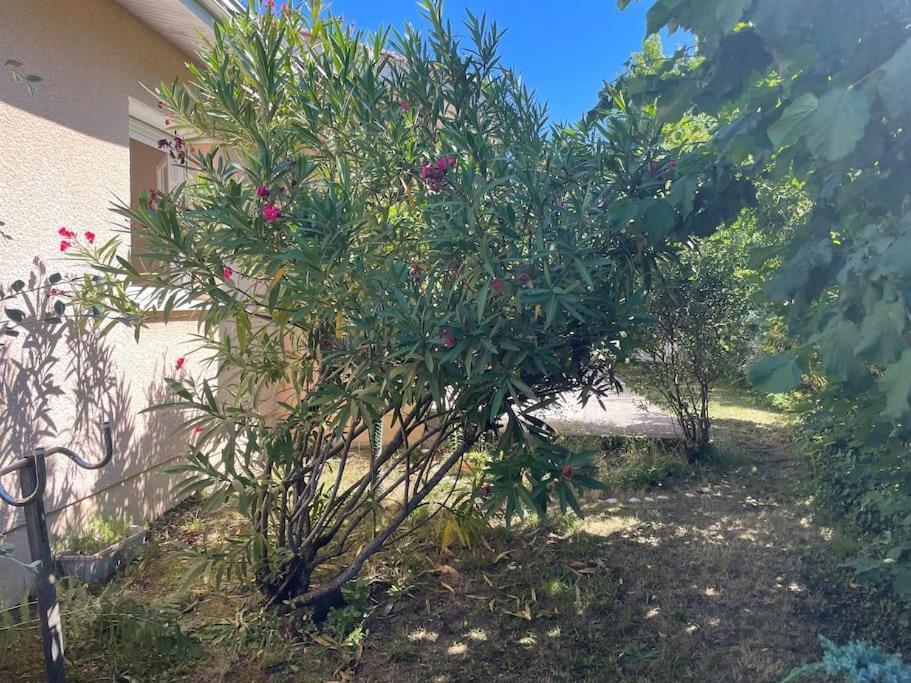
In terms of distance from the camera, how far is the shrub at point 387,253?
2.49 meters

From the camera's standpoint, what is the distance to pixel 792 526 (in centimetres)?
453

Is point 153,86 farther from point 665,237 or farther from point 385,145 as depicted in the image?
point 665,237

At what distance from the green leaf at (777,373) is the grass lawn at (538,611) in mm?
1592

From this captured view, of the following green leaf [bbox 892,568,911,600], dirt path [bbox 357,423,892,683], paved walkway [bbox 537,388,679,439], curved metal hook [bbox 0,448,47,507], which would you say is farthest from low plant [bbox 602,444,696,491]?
curved metal hook [bbox 0,448,47,507]

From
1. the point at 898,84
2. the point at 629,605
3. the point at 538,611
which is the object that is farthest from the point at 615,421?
the point at 898,84

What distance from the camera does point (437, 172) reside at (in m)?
2.68

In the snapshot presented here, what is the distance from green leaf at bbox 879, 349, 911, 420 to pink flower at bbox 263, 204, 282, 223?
218 cm

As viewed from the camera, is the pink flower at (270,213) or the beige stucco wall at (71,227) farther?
the beige stucco wall at (71,227)

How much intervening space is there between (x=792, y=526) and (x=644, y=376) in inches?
81.0

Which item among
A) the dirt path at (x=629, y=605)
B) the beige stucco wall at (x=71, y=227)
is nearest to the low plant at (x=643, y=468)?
the dirt path at (x=629, y=605)

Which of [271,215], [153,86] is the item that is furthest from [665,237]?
[153,86]

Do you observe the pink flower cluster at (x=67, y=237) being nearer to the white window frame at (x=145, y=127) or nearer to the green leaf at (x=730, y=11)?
the white window frame at (x=145, y=127)

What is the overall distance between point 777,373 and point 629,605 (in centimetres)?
199

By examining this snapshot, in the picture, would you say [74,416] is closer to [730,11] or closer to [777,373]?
[777,373]
